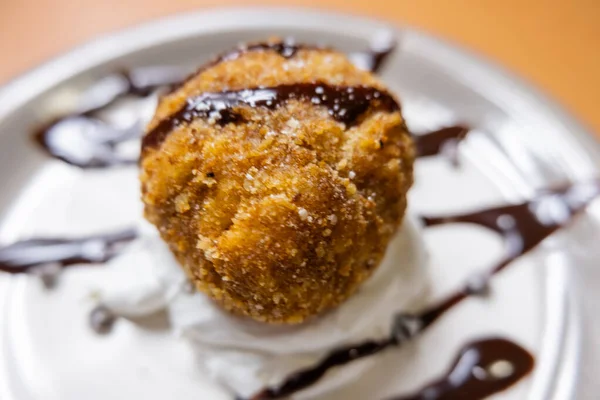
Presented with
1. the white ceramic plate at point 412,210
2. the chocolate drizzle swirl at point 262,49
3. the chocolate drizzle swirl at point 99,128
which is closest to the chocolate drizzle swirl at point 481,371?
the white ceramic plate at point 412,210

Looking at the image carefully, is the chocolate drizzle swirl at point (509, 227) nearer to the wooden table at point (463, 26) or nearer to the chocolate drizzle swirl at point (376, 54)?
the wooden table at point (463, 26)

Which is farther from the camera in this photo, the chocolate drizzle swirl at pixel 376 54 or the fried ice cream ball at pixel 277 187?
the chocolate drizzle swirl at pixel 376 54

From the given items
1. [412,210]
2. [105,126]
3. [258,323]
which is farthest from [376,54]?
Result: [258,323]

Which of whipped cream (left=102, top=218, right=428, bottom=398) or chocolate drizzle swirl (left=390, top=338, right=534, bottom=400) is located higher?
whipped cream (left=102, top=218, right=428, bottom=398)

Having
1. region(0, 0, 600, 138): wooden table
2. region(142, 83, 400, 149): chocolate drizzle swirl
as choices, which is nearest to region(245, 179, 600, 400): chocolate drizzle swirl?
region(0, 0, 600, 138): wooden table

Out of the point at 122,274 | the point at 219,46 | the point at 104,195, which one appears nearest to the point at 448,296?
the point at 122,274

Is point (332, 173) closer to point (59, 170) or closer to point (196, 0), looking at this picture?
point (59, 170)

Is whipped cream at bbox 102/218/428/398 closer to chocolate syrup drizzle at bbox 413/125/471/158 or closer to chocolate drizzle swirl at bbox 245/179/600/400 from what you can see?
chocolate drizzle swirl at bbox 245/179/600/400
